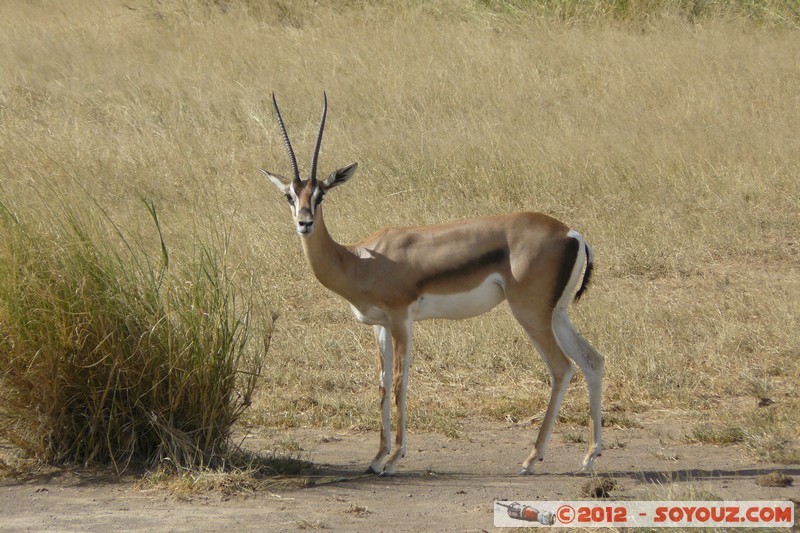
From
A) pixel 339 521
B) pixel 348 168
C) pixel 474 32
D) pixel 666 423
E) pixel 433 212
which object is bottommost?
pixel 339 521

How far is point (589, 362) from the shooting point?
644 cm

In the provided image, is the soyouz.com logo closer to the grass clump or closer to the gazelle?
the gazelle

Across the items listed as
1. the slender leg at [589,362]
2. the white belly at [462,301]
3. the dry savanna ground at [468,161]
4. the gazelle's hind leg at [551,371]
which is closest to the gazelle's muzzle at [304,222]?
the dry savanna ground at [468,161]

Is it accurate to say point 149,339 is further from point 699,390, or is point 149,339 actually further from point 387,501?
point 699,390

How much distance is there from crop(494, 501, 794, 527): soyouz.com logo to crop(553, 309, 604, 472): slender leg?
2.85ft

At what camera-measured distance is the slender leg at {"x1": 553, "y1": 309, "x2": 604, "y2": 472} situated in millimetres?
6352

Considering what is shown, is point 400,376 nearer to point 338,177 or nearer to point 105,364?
point 338,177

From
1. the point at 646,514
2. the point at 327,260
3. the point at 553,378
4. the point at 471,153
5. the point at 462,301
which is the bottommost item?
the point at 646,514

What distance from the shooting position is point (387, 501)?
5.78 metres

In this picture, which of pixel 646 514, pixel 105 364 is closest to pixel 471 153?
pixel 105 364

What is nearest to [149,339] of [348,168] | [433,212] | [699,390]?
[348,168]

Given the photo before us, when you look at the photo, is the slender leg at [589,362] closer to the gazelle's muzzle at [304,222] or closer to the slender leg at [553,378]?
the slender leg at [553,378]

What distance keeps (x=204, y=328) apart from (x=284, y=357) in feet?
7.64

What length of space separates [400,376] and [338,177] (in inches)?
46.2
